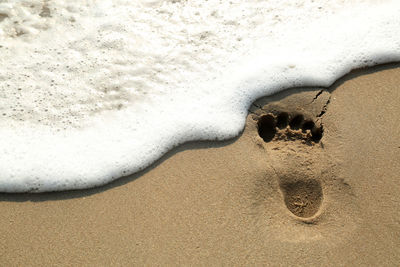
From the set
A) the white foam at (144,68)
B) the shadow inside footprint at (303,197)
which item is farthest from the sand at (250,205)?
the white foam at (144,68)

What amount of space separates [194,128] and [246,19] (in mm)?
1095

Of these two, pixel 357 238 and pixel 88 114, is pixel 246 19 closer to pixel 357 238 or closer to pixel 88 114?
pixel 88 114

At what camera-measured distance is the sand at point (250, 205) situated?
190 centimetres

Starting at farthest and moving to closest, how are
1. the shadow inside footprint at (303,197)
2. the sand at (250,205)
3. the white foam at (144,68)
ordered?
the white foam at (144,68)
the shadow inside footprint at (303,197)
the sand at (250,205)

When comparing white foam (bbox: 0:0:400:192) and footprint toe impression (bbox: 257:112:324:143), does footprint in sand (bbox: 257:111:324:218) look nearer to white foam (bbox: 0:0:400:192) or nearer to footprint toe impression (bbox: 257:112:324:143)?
footprint toe impression (bbox: 257:112:324:143)

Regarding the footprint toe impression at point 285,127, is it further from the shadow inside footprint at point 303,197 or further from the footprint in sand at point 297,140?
the shadow inside footprint at point 303,197

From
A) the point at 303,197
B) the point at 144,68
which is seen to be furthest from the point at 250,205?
the point at 144,68

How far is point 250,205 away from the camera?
2031 millimetres

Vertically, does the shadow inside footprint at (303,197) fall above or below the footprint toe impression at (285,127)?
below

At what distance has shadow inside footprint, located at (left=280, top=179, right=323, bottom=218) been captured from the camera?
2.06 meters

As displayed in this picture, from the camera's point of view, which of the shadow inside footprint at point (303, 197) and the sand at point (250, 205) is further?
the shadow inside footprint at point (303, 197)

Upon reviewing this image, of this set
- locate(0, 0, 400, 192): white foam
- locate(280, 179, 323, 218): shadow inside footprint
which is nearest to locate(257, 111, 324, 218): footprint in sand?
locate(280, 179, 323, 218): shadow inside footprint

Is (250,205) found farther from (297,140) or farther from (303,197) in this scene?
(297,140)

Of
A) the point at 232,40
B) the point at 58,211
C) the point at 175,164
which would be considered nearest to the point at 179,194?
the point at 175,164
